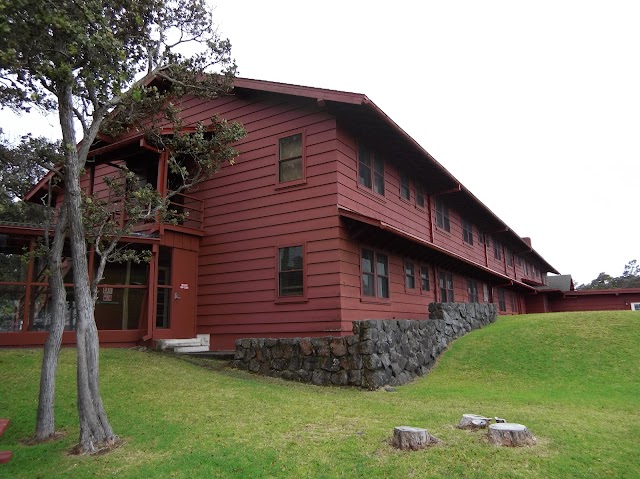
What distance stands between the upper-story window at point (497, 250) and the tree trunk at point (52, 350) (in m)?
24.2

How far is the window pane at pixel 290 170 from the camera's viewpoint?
12.8 metres

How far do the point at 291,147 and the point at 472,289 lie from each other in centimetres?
1206

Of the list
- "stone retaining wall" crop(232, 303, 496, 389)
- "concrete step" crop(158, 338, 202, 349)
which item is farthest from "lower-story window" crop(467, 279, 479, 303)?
"concrete step" crop(158, 338, 202, 349)

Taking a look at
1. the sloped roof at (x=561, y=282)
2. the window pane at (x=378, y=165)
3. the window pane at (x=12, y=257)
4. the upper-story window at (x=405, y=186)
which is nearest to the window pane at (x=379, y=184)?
the window pane at (x=378, y=165)

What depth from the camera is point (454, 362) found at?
1299 centimetres

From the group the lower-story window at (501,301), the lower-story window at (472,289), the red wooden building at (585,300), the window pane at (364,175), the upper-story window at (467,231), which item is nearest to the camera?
the window pane at (364,175)

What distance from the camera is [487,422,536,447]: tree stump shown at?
551 cm

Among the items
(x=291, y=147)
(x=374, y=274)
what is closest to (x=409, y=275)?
(x=374, y=274)

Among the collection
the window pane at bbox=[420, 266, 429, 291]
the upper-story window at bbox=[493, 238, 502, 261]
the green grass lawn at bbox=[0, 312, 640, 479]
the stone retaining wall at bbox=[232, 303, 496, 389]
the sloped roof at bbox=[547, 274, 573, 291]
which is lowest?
the green grass lawn at bbox=[0, 312, 640, 479]

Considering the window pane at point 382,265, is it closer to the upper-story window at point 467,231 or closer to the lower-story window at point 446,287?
the lower-story window at point 446,287

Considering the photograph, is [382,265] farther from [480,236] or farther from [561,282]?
[561,282]

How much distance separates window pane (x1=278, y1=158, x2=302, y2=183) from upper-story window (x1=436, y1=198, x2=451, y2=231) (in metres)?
8.06

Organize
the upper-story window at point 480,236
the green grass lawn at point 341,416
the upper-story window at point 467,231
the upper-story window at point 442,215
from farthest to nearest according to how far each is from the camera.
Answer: the upper-story window at point 480,236
the upper-story window at point 467,231
the upper-story window at point 442,215
the green grass lawn at point 341,416

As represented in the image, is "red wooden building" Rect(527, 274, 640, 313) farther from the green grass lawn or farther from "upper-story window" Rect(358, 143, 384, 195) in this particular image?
"upper-story window" Rect(358, 143, 384, 195)
